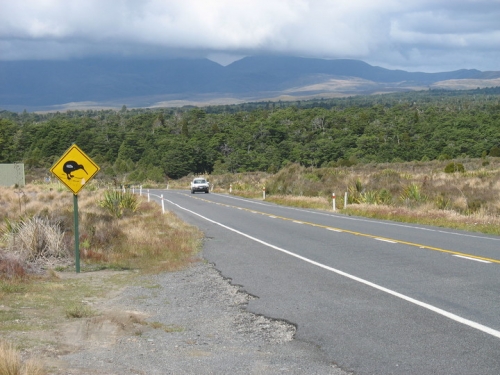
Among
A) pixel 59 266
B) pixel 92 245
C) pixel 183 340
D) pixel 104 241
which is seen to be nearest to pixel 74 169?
pixel 59 266

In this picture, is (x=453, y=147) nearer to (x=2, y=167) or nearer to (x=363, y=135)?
(x=363, y=135)

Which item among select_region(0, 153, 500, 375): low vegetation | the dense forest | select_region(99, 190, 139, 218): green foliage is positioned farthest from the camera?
the dense forest

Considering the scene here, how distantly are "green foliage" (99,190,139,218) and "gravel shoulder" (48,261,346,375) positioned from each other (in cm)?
1507

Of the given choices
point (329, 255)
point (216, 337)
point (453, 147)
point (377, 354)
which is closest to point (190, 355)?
point (216, 337)

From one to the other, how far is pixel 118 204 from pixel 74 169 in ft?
43.8

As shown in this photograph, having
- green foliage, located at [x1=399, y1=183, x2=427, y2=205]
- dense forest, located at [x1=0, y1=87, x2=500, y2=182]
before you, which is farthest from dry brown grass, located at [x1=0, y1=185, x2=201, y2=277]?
dense forest, located at [x1=0, y1=87, x2=500, y2=182]

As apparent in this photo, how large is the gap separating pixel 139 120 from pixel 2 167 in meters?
85.8

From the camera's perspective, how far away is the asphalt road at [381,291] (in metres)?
6.48

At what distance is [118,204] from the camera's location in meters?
25.7

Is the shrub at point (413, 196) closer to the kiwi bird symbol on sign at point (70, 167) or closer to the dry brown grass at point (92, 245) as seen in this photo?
the dry brown grass at point (92, 245)

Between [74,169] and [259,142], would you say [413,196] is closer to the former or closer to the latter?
[74,169]

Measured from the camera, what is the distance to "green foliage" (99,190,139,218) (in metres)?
25.0

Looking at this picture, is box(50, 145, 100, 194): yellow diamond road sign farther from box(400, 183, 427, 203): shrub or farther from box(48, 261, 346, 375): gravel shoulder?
box(400, 183, 427, 203): shrub

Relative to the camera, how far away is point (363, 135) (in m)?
109
